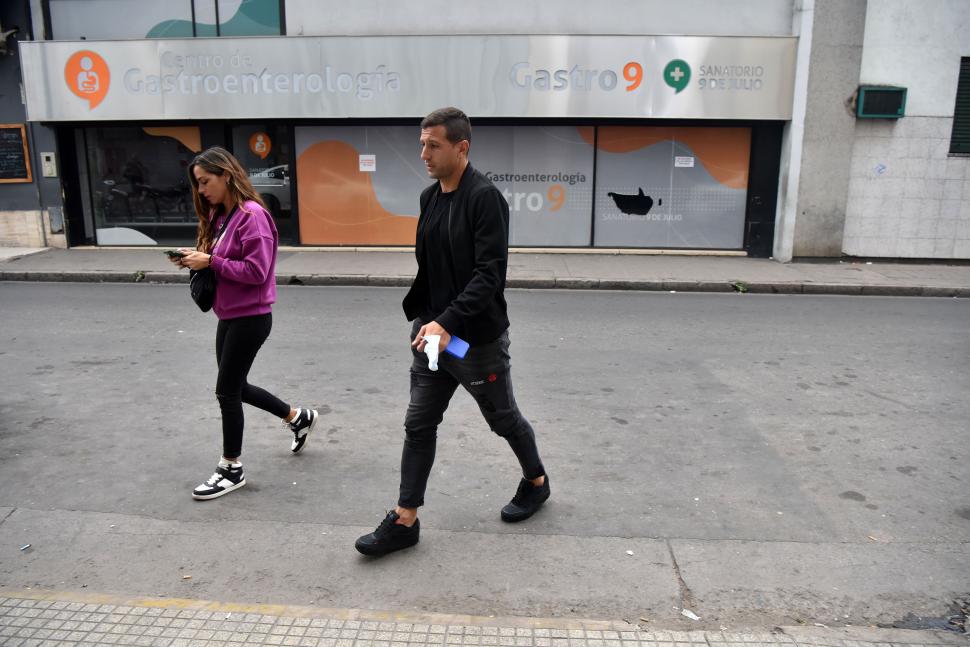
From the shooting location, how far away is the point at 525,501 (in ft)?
13.6

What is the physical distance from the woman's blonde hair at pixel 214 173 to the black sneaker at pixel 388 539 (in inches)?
70.6

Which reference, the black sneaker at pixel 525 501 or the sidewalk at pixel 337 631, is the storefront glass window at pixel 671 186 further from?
the sidewalk at pixel 337 631

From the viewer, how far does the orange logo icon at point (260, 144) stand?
47.5 feet

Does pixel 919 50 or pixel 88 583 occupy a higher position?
pixel 919 50

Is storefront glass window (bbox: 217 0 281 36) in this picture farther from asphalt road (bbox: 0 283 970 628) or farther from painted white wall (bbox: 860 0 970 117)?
painted white wall (bbox: 860 0 970 117)

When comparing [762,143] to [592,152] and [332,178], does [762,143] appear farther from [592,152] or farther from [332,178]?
[332,178]

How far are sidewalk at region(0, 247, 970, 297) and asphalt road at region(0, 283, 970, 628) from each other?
3285 millimetres

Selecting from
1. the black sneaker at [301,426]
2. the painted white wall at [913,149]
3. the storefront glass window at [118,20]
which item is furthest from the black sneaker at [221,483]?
the painted white wall at [913,149]

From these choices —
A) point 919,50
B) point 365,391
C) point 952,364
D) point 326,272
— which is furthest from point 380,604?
point 919,50

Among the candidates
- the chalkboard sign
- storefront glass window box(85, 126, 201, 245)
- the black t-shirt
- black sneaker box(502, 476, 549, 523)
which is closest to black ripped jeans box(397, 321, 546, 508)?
the black t-shirt

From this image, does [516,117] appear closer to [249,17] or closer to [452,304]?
[249,17]

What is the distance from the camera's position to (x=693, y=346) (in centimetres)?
803

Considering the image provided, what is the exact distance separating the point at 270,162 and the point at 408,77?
313 centimetres

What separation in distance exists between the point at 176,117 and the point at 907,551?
13614mm
